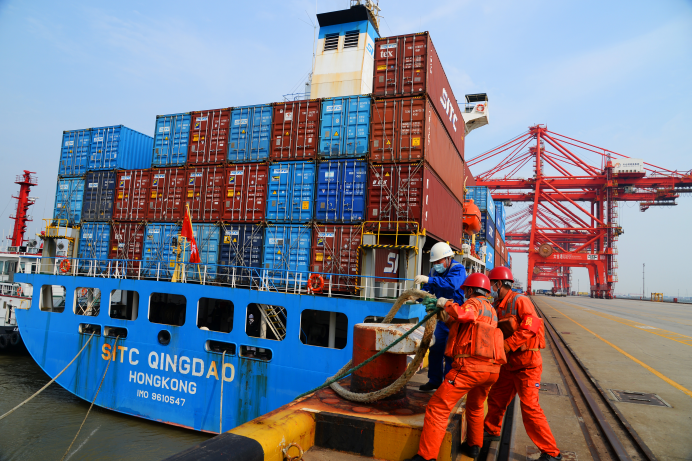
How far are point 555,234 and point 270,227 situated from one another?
66.1 metres

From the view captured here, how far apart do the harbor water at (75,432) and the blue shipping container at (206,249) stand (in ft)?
17.5

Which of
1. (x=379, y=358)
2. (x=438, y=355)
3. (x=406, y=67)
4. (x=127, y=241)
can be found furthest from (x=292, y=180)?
(x=379, y=358)

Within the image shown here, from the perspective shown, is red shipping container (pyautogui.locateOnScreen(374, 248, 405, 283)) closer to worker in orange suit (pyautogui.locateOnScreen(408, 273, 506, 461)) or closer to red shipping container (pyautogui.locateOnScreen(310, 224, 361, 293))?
red shipping container (pyautogui.locateOnScreen(310, 224, 361, 293))

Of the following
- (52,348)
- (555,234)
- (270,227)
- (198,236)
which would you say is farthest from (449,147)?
(555,234)

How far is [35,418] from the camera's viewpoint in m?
12.3

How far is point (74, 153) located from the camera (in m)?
19.4

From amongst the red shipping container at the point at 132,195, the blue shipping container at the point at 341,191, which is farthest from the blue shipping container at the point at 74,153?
the blue shipping container at the point at 341,191

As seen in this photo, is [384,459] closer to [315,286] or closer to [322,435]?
[322,435]

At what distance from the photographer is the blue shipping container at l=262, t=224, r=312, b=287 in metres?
13.8

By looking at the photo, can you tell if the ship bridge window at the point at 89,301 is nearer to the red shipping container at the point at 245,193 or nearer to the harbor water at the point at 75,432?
the harbor water at the point at 75,432

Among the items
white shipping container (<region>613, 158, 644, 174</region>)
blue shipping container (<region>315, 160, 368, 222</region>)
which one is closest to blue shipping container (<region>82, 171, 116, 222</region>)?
blue shipping container (<region>315, 160, 368, 222</region>)

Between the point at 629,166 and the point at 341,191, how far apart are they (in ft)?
182

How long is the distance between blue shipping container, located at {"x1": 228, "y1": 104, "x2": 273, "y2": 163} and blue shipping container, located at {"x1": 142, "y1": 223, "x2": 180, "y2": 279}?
12.9 ft

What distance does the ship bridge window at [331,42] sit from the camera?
18.9 meters
